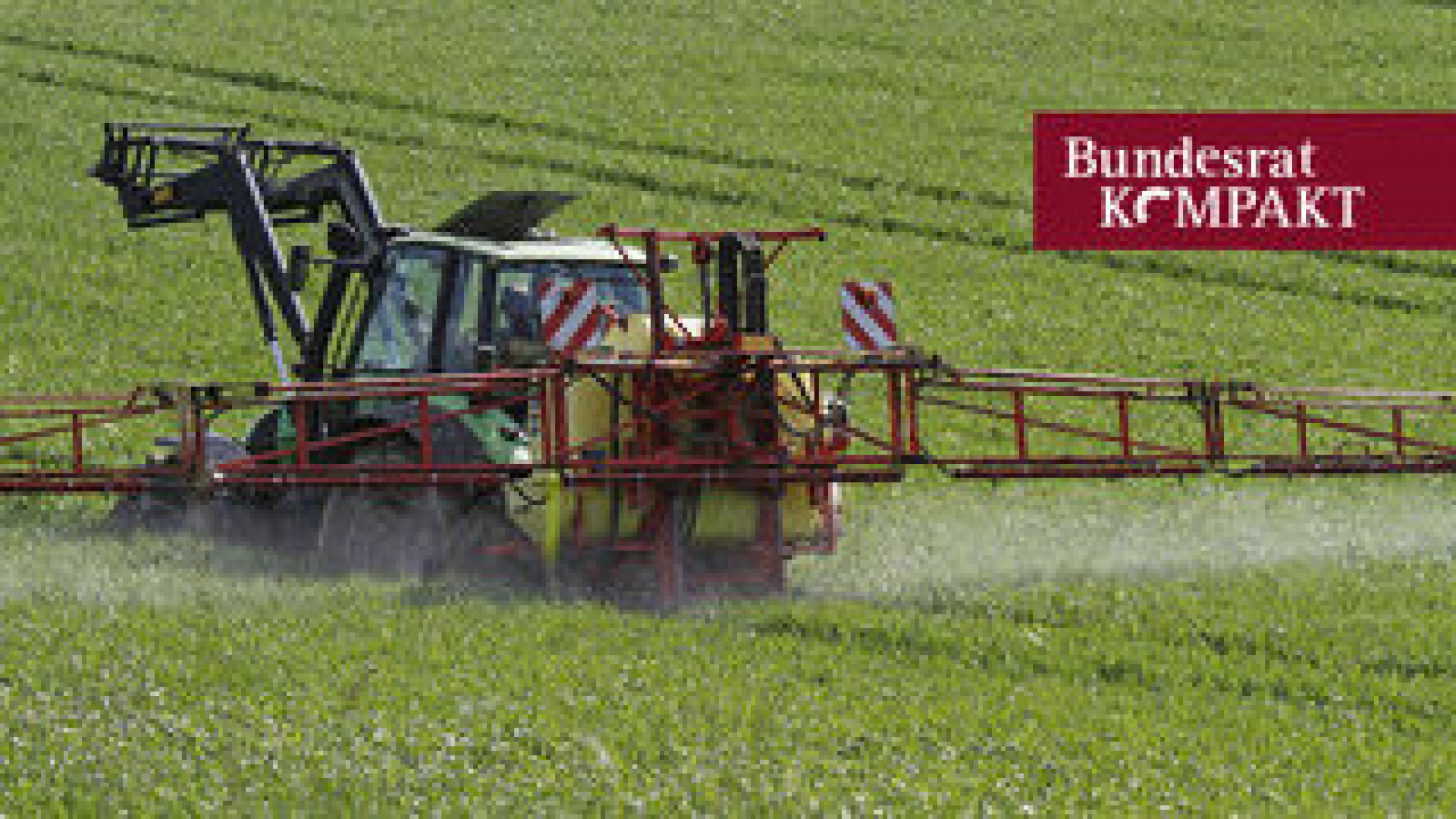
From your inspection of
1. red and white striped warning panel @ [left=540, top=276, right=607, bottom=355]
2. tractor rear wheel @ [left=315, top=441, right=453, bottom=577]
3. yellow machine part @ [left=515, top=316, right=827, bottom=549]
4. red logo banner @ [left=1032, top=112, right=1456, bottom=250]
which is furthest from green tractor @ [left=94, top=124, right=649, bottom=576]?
red logo banner @ [left=1032, top=112, right=1456, bottom=250]

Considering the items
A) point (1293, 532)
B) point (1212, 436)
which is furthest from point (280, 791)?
point (1293, 532)

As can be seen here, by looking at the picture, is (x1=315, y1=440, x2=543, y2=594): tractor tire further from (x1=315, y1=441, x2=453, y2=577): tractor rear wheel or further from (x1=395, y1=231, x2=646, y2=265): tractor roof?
(x1=395, y1=231, x2=646, y2=265): tractor roof

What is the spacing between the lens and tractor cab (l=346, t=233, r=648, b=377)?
15.6 meters

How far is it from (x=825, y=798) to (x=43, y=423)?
50.2 ft

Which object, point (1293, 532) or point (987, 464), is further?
point (1293, 532)

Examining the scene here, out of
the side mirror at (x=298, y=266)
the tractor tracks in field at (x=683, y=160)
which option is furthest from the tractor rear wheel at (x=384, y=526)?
the tractor tracks in field at (x=683, y=160)

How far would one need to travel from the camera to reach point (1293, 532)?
19.1 m

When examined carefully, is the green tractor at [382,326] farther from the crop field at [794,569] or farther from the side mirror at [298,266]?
the crop field at [794,569]

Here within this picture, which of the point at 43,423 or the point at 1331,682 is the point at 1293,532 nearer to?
the point at 1331,682

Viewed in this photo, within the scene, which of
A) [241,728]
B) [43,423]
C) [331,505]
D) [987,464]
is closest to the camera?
[241,728]

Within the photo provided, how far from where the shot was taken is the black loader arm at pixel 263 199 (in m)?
17.4

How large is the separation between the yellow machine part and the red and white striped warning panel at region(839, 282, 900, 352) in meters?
0.62

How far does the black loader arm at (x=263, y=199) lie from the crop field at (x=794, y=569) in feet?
7.75

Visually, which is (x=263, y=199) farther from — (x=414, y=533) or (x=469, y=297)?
(x=414, y=533)
